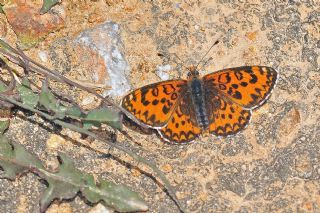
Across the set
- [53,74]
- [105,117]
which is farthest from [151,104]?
[53,74]

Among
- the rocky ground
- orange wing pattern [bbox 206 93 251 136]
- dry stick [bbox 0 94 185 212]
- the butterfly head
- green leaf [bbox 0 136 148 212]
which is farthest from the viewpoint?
the butterfly head

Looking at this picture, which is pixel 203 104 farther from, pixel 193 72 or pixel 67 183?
pixel 67 183

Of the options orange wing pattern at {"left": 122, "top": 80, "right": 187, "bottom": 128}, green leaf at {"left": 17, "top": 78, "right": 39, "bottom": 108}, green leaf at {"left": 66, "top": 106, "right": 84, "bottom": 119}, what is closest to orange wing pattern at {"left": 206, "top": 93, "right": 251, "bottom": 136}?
orange wing pattern at {"left": 122, "top": 80, "right": 187, "bottom": 128}

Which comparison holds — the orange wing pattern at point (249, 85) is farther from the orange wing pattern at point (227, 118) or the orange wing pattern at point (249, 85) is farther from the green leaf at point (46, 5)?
the green leaf at point (46, 5)

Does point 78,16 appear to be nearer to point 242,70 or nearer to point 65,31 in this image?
point 65,31

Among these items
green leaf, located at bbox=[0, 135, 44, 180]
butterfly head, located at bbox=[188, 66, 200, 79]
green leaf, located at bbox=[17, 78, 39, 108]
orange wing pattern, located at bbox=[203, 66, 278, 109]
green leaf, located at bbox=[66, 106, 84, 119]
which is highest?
orange wing pattern, located at bbox=[203, 66, 278, 109]

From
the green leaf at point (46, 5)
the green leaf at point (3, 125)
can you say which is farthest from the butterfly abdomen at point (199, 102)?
the green leaf at point (3, 125)

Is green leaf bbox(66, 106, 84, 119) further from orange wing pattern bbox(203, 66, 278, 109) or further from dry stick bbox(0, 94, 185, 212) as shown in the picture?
orange wing pattern bbox(203, 66, 278, 109)

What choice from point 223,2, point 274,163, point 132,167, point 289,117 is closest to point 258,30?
point 223,2
